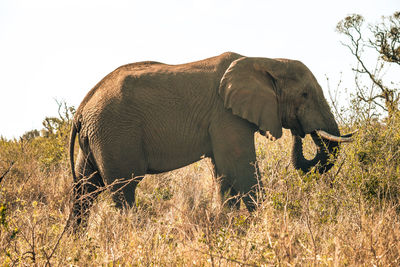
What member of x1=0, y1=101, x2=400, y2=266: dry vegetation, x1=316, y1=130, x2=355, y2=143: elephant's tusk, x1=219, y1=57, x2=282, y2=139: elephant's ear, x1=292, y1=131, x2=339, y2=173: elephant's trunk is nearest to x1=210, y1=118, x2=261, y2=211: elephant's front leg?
x1=219, y1=57, x2=282, y2=139: elephant's ear

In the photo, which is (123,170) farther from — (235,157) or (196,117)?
(235,157)

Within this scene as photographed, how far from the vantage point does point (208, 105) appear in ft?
21.5

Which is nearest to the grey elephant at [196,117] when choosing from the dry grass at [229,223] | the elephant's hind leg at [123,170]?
the elephant's hind leg at [123,170]

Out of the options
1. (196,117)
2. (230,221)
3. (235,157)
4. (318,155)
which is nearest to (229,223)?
(230,221)

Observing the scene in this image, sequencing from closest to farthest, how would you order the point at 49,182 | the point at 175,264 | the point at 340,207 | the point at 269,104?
1. the point at 175,264
2. the point at 340,207
3. the point at 269,104
4. the point at 49,182

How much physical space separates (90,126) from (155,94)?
0.94 m

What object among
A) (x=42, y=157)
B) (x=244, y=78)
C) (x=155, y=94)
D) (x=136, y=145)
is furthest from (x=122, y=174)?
(x=42, y=157)

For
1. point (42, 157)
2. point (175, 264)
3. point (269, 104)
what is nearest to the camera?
point (175, 264)

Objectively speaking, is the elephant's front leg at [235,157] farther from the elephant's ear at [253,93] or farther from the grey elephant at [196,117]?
the elephant's ear at [253,93]

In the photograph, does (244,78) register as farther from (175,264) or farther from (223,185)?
(175,264)

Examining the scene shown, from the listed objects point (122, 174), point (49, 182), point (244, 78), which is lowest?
point (49, 182)

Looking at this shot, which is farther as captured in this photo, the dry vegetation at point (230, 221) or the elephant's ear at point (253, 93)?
the elephant's ear at point (253, 93)

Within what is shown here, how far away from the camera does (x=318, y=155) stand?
6.74 m

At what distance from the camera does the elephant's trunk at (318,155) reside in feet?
21.7
